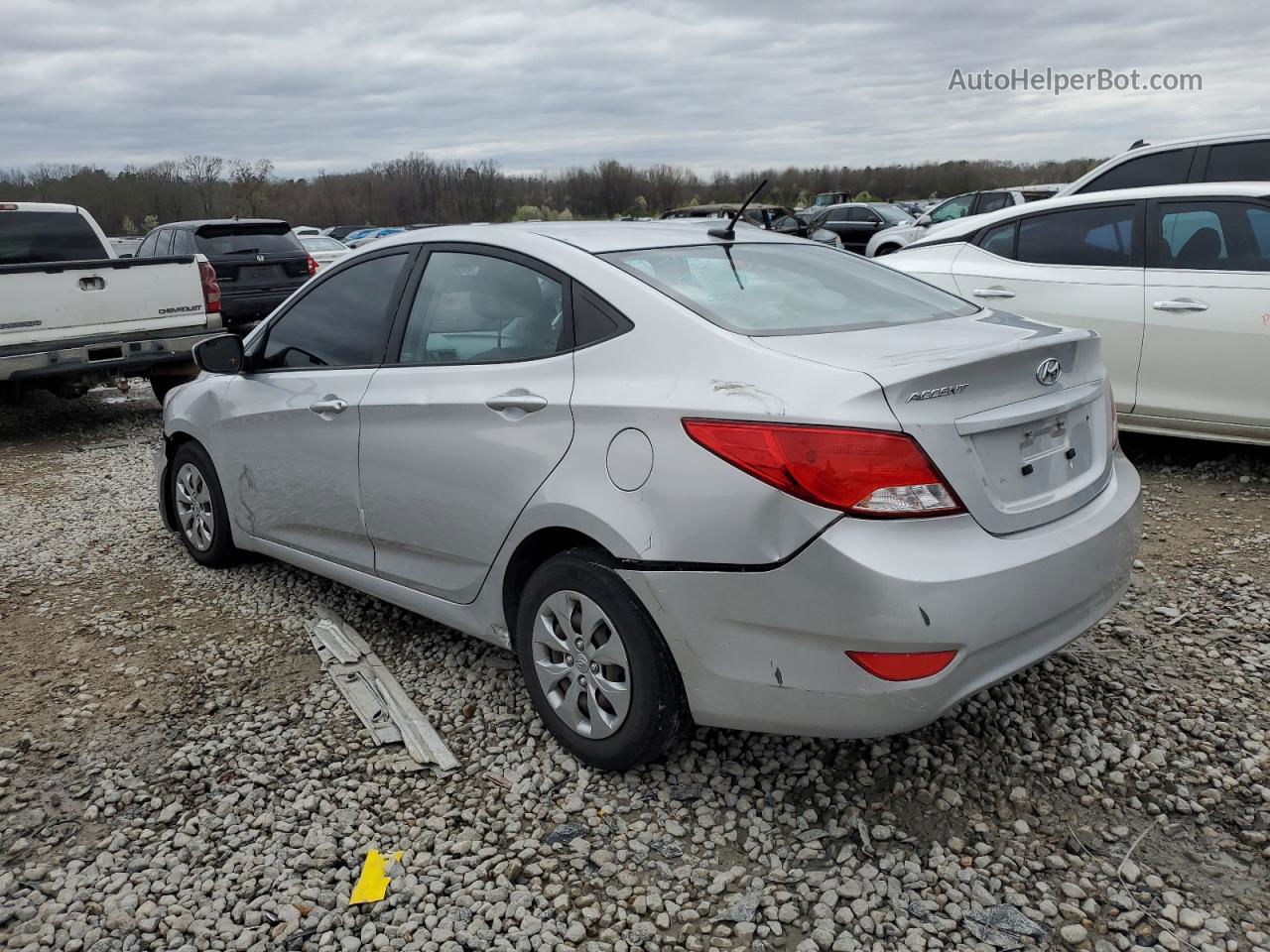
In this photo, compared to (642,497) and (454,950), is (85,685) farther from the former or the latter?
(642,497)

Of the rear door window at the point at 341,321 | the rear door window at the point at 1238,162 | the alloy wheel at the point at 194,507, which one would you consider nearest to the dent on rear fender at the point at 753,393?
the rear door window at the point at 341,321

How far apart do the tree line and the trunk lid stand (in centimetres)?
5313

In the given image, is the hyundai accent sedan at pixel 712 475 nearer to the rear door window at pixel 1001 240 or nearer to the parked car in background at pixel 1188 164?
the rear door window at pixel 1001 240

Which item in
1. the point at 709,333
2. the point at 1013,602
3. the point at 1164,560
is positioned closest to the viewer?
the point at 1013,602

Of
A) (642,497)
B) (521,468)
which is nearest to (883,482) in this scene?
(642,497)

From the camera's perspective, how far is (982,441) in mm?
2582

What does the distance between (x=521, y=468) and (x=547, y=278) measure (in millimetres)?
629

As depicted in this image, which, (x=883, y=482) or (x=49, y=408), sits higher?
(x=883, y=482)

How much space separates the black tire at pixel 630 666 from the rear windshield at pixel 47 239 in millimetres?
7510

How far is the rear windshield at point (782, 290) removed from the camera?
9.82ft

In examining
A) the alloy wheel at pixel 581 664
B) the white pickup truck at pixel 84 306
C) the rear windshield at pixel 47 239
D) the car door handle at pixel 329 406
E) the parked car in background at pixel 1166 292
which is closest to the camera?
the alloy wheel at pixel 581 664

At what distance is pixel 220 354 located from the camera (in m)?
4.34

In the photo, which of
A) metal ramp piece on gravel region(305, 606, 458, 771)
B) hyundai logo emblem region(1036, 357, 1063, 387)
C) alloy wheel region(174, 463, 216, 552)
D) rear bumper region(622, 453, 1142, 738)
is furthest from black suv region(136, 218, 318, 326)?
hyundai logo emblem region(1036, 357, 1063, 387)

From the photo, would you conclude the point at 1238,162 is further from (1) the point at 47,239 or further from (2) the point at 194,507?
(1) the point at 47,239
